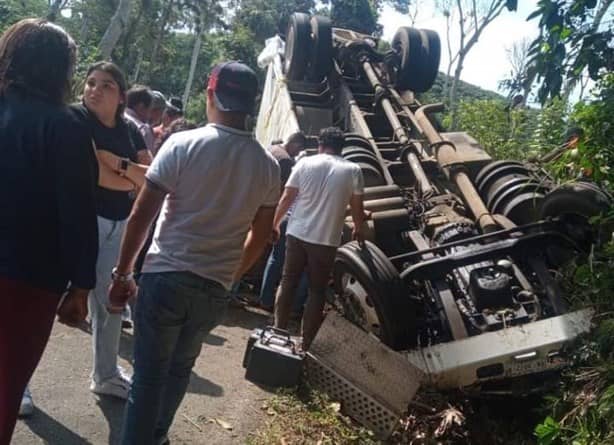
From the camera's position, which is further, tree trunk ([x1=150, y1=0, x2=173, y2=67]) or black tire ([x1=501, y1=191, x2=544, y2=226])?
tree trunk ([x1=150, y1=0, x2=173, y2=67])

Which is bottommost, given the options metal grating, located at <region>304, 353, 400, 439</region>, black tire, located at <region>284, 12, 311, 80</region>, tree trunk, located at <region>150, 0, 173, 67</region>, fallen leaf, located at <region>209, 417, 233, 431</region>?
fallen leaf, located at <region>209, 417, 233, 431</region>

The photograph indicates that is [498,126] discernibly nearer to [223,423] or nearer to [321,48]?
[321,48]

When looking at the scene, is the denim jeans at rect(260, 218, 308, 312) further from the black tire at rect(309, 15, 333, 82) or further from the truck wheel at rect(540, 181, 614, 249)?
the black tire at rect(309, 15, 333, 82)

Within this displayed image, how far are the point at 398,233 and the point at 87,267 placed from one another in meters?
3.50

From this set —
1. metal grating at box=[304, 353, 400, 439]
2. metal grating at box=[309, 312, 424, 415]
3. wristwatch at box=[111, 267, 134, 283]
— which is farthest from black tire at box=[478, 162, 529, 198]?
wristwatch at box=[111, 267, 134, 283]

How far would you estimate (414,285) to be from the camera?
14.5ft

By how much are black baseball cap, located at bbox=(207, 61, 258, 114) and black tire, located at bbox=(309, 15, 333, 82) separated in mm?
6196

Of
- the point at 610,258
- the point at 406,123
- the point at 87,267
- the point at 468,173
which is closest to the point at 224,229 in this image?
the point at 87,267

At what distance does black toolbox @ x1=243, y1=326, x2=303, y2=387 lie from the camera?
4.02 metres

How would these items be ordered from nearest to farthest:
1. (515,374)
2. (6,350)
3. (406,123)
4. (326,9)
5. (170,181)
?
(6,350) < (170,181) < (515,374) < (406,123) < (326,9)

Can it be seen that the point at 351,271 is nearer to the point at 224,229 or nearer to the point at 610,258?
the point at 610,258

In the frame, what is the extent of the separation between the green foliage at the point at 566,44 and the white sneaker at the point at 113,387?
2986mm

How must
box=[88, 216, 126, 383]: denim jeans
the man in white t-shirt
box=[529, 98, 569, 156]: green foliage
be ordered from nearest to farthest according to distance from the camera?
box=[88, 216, 126, 383]: denim jeans
the man in white t-shirt
box=[529, 98, 569, 156]: green foliage

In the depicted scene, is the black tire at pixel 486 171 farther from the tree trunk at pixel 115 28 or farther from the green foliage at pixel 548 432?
the tree trunk at pixel 115 28
